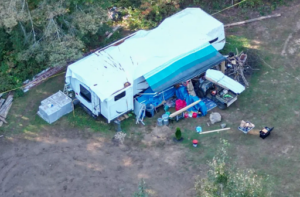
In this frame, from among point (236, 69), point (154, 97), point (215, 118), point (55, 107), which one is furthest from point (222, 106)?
point (55, 107)

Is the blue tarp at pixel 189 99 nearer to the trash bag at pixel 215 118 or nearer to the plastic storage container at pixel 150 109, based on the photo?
the trash bag at pixel 215 118

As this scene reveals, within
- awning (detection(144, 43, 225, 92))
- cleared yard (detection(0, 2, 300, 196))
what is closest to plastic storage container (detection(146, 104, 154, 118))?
cleared yard (detection(0, 2, 300, 196))

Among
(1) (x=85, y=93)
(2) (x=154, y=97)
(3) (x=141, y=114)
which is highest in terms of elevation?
(1) (x=85, y=93)

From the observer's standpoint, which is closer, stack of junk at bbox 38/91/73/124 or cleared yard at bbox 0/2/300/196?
cleared yard at bbox 0/2/300/196

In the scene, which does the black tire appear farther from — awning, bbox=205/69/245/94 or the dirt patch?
the dirt patch

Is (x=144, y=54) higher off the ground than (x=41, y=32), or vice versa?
(x=41, y=32)

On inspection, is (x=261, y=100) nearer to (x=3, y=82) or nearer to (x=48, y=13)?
(x=48, y=13)

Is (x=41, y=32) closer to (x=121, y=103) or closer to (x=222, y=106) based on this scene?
(x=121, y=103)

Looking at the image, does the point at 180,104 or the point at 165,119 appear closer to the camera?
the point at 165,119
